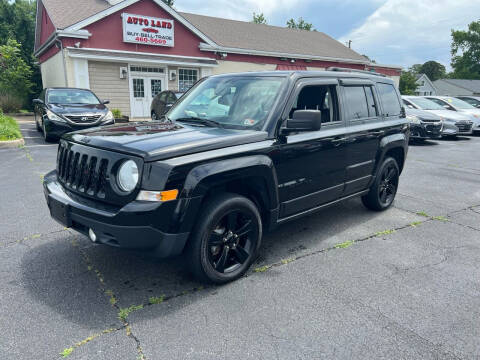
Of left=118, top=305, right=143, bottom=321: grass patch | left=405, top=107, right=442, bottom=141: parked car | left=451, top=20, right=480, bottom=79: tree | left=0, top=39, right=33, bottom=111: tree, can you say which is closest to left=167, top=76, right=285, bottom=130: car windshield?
left=118, top=305, right=143, bottom=321: grass patch

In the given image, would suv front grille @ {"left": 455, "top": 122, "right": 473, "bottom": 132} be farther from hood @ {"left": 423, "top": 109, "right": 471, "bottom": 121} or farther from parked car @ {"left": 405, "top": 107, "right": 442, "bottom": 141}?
parked car @ {"left": 405, "top": 107, "right": 442, "bottom": 141}

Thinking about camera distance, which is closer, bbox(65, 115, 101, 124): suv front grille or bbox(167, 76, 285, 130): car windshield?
bbox(167, 76, 285, 130): car windshield

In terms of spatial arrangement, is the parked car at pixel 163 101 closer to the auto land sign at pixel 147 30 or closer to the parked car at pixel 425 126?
the auto land sign at pixel 147 30

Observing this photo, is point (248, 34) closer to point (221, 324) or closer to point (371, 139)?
point (371, 139)

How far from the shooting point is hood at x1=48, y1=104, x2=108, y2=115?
Answer: 10172 millimetres

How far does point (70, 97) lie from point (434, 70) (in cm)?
11260

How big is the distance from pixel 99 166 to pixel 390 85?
14.3 feet

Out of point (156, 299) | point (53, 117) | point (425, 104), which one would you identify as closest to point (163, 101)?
point (53, 117)

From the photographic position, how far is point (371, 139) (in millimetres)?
4672

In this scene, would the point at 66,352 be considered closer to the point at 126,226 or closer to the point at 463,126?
the point at 126,226

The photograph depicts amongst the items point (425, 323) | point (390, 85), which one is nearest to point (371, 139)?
point (390, 85)

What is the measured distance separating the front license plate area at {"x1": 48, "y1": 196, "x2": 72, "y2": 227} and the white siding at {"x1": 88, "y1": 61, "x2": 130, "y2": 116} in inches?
580

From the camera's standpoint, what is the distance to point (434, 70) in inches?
4023

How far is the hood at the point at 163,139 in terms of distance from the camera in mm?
2740
